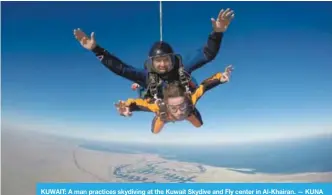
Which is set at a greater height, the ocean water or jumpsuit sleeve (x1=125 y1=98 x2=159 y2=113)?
jumpsuit sleeve (x1=125 y1=98 x2=159 y2=113)

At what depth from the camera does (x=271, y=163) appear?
2.61m

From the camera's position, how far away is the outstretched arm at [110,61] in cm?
261

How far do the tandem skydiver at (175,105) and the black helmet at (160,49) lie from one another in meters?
0.16

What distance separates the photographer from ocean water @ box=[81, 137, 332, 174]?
2.59 m

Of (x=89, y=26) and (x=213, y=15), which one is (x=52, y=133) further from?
(x=213, y=15)

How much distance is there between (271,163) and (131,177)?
0.71 m

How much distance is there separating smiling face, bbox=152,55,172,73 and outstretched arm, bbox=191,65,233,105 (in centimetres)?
19

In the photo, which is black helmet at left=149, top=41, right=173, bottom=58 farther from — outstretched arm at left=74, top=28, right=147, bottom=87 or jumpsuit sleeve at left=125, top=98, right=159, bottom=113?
jumpsuit sleeve at left=125, top=98, right=159, bottom=113

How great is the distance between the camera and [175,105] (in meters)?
2.60

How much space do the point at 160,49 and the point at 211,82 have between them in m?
0.31

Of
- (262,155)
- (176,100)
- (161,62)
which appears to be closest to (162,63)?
(161,62)

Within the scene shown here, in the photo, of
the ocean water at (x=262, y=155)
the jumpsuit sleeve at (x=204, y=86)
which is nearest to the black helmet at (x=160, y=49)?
the jumpsuit sleeve at (x=204, y=86)

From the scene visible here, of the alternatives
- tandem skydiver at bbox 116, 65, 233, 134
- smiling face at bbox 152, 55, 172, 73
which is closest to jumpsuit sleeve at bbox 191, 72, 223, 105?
tandem skydiver at bbox 116, 65, 233, 134

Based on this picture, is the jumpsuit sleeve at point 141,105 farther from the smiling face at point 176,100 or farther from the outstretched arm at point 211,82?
the outstretched arm at point 211,82
